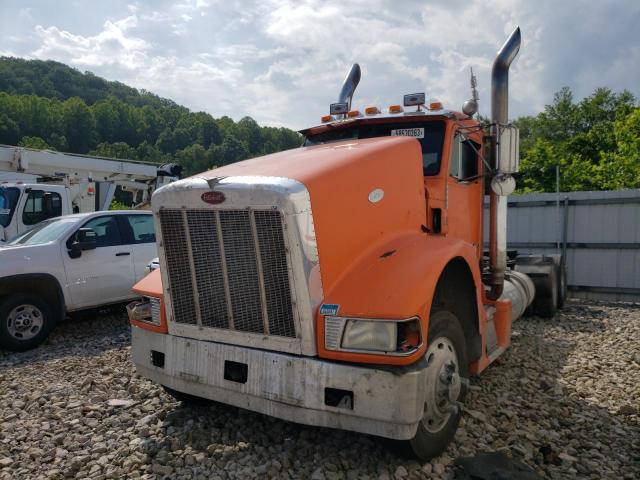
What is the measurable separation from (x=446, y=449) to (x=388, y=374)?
106 centimetres

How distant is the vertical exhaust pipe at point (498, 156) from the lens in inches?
191

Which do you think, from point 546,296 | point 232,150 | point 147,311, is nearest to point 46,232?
point 147,311

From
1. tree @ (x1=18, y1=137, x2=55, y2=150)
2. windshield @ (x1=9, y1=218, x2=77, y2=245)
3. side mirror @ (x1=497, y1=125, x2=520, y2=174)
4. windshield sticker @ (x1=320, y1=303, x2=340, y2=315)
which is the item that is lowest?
windshield sticker @ (x1=320, y1=303, x2=340, y2=315)

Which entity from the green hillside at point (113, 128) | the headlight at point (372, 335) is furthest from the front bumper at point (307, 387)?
the green hillside at point (113, 128)

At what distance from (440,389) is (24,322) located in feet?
18.7

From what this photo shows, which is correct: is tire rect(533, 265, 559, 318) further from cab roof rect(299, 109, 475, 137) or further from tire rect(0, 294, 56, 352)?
tire rect(0, 294, 56, 352)

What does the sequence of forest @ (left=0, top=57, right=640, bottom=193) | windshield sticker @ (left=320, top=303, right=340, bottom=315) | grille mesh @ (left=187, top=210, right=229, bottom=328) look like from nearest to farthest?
windshield sticker @ (left=320, top=303, right=340, bottom=315) → grille mesh @ (left=187, top=210, right=229, bottom=328) → forest @ (left=0, top=57, right=640, bottom=193)

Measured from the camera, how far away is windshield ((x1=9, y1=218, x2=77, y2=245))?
23.2 ft

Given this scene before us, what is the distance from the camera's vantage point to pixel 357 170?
3.34m

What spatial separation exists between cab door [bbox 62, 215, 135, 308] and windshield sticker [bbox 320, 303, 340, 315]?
538cm

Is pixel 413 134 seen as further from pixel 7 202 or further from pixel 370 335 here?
pixel 7 202

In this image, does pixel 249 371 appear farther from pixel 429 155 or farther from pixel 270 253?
pixel 429 155

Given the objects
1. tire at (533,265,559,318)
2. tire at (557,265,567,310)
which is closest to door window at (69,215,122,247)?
tire at (533,265,559,318)

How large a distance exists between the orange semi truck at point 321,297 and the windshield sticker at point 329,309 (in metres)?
0.01
